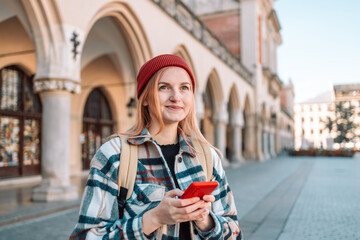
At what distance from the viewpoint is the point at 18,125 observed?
11.8 metres

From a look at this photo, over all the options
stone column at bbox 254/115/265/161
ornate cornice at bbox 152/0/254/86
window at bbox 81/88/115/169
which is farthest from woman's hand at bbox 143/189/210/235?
stone column at bbox 254/115/265/161

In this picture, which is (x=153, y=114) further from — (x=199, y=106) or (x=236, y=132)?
(x=236, y=132)

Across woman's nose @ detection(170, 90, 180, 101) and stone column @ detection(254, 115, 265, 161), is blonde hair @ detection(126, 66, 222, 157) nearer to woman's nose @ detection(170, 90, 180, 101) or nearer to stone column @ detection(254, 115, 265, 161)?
woman's nose @ detection(170, 90, 180, 101)

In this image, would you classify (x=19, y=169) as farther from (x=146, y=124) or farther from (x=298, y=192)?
(x=146, y=124)


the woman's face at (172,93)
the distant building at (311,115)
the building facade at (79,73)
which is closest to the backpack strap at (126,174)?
the woman's face at (172,93)

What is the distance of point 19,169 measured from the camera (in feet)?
38.1

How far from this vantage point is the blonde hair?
1494 mm

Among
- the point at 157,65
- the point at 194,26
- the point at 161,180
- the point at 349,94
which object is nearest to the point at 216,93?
the point at 194,26


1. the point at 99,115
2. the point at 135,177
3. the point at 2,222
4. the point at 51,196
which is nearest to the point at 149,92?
the point at 135,177

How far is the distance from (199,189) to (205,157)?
48 centimetres

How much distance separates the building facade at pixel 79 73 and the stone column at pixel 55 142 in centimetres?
2

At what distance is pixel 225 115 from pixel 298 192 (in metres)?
9.27

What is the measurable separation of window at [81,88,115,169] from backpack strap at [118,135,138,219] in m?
13.8

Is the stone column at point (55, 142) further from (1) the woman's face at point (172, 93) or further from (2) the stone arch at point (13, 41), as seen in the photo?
(1) the woman's face at point (172, 93)
